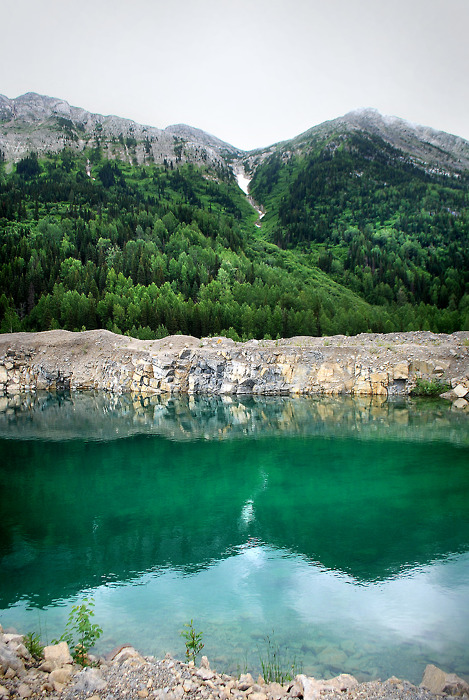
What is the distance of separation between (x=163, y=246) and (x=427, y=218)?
323ft

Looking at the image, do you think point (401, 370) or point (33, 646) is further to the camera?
point (401, 370)

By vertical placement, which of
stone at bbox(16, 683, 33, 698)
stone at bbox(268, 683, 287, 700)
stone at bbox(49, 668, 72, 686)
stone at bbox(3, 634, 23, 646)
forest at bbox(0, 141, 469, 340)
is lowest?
stone at bbox(3, 634, 23, 646)

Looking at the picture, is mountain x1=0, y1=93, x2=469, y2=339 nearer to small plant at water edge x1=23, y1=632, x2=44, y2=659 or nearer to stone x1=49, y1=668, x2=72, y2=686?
small plant at water edge x1=23, y1=632, x2=44, y2=659

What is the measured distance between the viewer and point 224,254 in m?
107

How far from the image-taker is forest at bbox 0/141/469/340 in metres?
79.8

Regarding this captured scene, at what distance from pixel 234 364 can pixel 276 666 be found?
151 feet

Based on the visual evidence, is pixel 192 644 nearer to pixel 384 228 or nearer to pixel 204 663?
pixel 204 663

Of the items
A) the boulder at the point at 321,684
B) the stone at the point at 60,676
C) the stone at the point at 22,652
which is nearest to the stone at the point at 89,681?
the stone at the point at 60,676

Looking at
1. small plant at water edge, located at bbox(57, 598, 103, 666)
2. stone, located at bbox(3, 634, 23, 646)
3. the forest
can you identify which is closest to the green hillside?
the forest

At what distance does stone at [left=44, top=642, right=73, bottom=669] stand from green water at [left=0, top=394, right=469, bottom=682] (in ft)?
4.70

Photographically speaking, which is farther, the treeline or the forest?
the treeline

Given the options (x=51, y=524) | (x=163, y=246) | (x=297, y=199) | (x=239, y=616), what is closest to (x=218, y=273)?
(x=163, y=246)

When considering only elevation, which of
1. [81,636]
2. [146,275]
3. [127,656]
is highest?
[146,275]

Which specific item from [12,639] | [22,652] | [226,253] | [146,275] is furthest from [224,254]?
[22,652]
